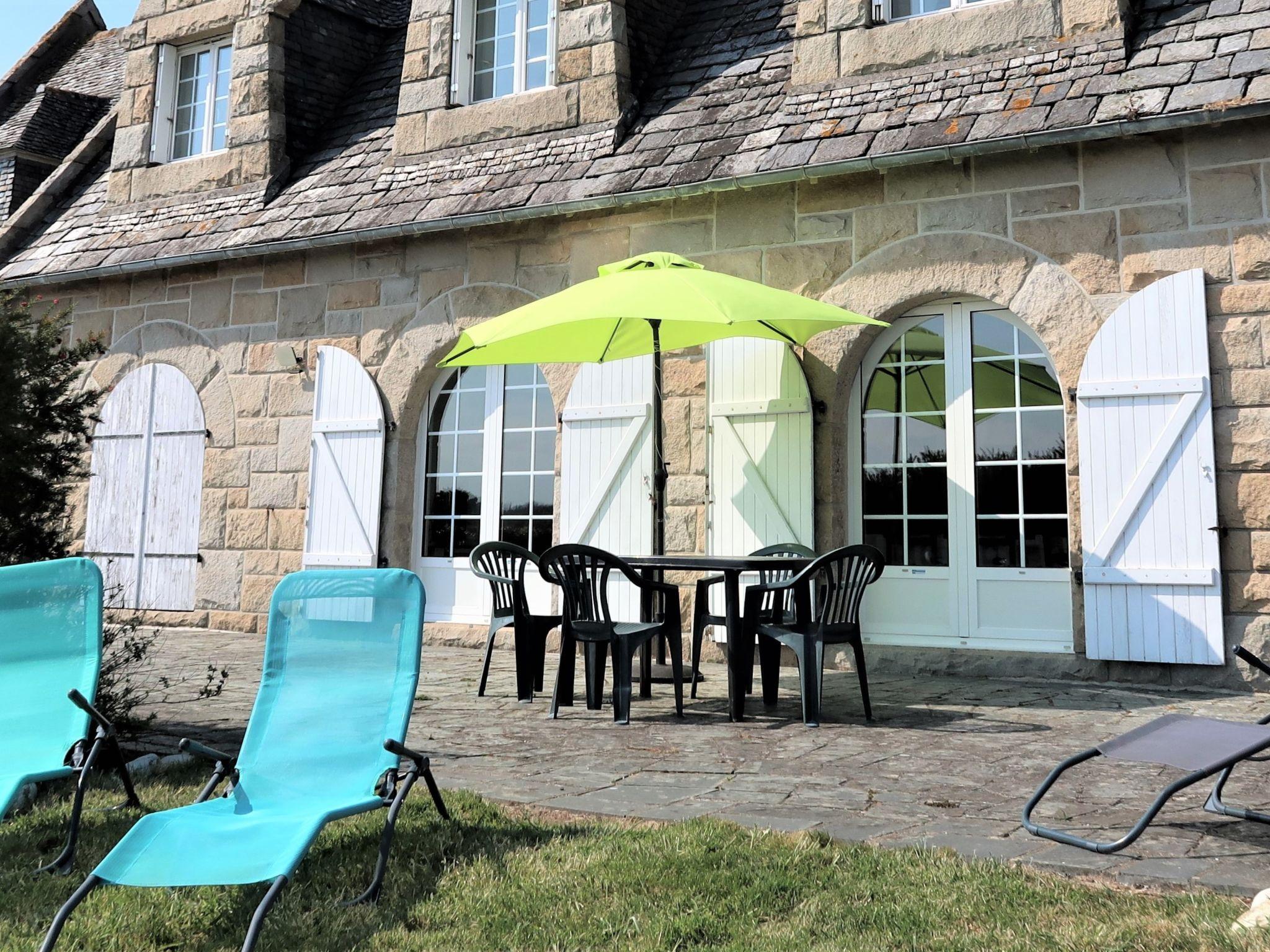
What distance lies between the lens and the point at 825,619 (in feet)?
17.8

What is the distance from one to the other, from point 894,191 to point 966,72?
2.97ft

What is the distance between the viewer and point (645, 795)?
3.93 m

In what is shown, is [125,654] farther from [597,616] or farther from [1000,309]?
[1000,309]

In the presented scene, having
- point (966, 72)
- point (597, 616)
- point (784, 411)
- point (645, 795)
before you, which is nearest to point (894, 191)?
point (966, 72)

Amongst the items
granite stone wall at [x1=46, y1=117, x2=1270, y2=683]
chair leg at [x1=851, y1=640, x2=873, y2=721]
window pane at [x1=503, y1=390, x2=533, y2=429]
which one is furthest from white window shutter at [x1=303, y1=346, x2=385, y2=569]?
chair leg at [x1=851, y1=640, x2=873, y2=721]

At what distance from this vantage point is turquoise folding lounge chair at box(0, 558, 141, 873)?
3682mm

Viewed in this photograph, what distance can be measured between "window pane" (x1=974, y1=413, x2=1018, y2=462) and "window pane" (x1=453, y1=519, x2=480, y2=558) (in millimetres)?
3939

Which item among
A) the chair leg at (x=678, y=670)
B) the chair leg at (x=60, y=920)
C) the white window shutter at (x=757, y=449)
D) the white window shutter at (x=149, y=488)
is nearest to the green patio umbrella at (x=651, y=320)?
the white window shutter at (x=757, y=449)

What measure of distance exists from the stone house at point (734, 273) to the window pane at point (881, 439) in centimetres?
2

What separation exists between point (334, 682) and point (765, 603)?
12.8 ft

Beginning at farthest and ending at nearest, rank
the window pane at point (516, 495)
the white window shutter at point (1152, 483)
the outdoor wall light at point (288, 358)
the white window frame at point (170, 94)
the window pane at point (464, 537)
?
the white window frame at point (170, 94) → the outdoor wall light at point (288, 358) → the window pane at point (464, 537) → the window pane at point (516, 495) → the white window shutter at point (1152, 483)

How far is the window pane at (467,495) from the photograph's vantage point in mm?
9273

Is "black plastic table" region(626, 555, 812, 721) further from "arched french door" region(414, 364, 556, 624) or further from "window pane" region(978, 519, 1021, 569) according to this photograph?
"arched french door" region(414, 364, 556, 624)

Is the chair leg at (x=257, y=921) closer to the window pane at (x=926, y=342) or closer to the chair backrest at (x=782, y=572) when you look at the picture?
the chair backrest at (x=782, y=572)
